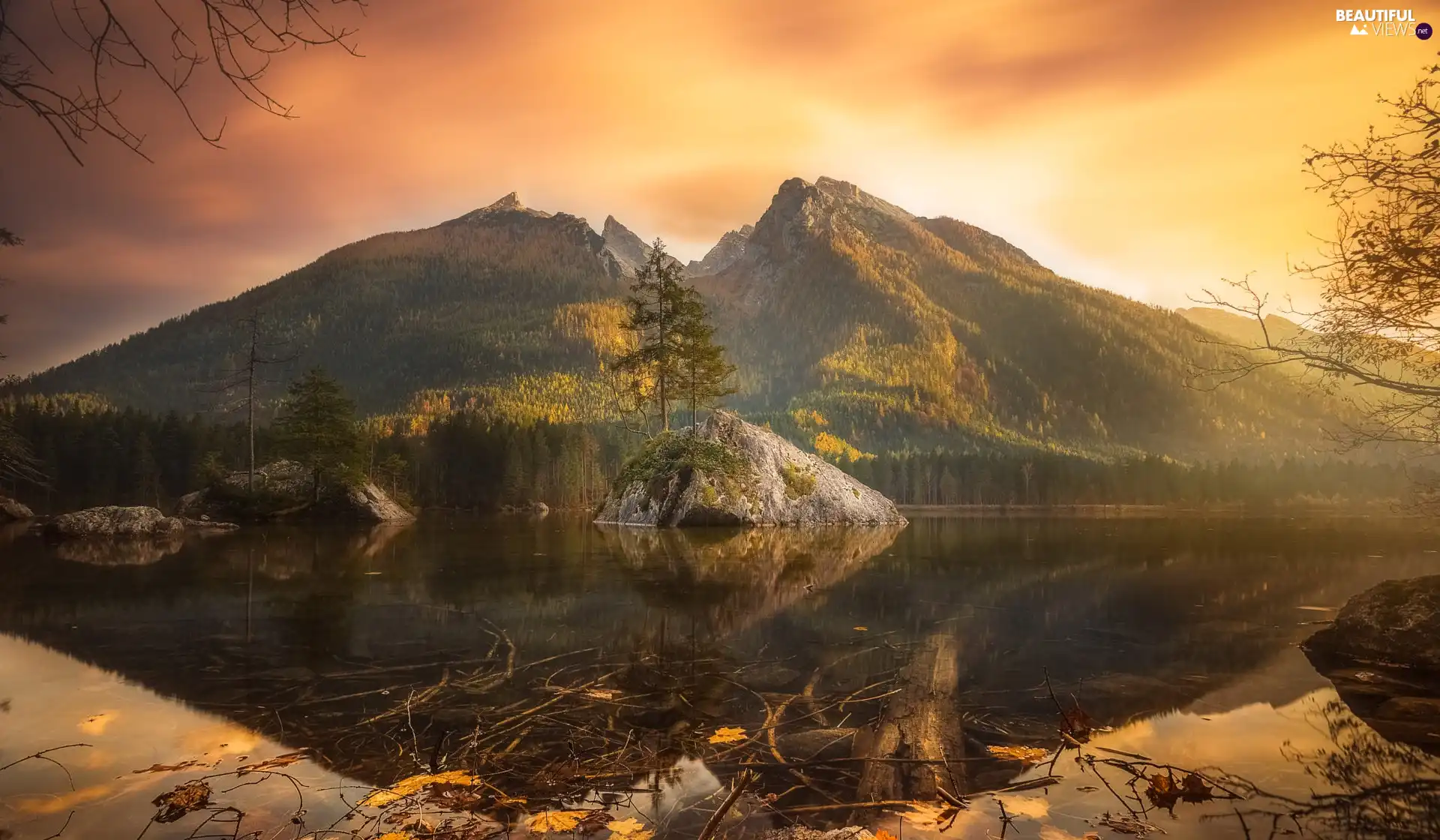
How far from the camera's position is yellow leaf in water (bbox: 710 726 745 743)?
524 cm

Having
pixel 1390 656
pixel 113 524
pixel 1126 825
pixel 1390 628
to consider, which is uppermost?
pixel 113 524

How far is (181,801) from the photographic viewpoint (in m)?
4.15

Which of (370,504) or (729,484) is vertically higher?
(729,484)

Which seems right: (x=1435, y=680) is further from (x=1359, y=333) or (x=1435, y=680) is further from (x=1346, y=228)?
(x=1346, y=228)

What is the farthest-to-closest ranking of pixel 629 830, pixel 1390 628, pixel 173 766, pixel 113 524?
pixel 113 524 → pixel 1390 628 → pixel 173 766 → pixel 629 830

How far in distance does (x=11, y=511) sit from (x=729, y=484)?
44.7 m

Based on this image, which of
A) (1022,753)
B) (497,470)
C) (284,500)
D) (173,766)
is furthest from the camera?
(497,470)

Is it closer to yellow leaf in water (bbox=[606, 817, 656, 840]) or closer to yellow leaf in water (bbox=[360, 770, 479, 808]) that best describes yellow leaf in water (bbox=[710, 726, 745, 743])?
yellow leaf in water (bbox=[606, 817, 656, 840])

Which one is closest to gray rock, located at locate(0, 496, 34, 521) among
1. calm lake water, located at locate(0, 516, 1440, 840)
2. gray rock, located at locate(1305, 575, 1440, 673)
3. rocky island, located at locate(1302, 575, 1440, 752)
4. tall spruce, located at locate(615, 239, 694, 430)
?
calm lake water, located at locate(0, 516, 1440, 840)

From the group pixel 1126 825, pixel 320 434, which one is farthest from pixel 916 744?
pixel 320 434

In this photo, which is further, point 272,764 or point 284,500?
point 284,500

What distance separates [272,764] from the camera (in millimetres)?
4801

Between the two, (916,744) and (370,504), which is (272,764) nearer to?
(916,744)

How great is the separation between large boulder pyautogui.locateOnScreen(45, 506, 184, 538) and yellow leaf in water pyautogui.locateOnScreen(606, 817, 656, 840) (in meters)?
32.6
